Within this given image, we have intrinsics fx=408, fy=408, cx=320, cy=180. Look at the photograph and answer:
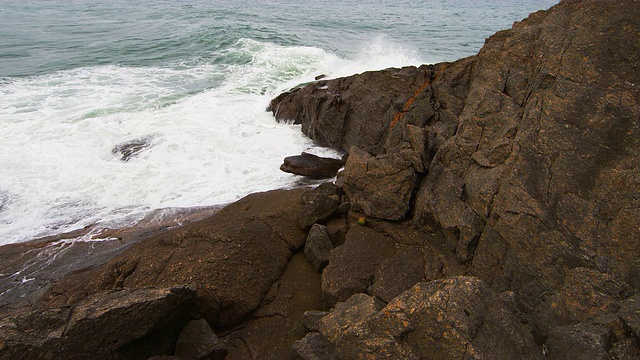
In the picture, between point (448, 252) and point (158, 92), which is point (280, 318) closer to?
point (448, 252)

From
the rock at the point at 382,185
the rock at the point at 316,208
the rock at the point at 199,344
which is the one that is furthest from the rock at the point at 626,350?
the rock at the point at 316,208

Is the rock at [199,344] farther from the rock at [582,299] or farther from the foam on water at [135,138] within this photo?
the foam on water at [135,138]

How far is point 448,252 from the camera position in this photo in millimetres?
7238

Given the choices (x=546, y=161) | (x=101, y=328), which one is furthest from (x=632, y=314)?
(x=101, y=328)

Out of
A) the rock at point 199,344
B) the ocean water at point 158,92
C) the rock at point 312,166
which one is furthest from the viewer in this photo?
the rock at point 312,166

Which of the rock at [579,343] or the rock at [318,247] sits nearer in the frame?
the rock at [579,343]

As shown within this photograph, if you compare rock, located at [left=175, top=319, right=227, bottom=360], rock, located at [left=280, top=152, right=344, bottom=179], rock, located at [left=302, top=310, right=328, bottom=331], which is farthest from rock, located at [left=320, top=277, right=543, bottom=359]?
rock, located at [left=280, top=152, right=344, bottom=179]

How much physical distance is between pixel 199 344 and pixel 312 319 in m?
1.67

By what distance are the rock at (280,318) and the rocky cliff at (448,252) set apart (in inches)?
1.1

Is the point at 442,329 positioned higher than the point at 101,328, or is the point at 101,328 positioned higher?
the point at 442,329

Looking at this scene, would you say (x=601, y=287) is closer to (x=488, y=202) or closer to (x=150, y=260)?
(x=488, y=202)

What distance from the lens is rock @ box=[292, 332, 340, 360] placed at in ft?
16.7

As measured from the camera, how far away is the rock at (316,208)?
27.7ft

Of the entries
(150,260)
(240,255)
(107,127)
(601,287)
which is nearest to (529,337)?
(601,287)
